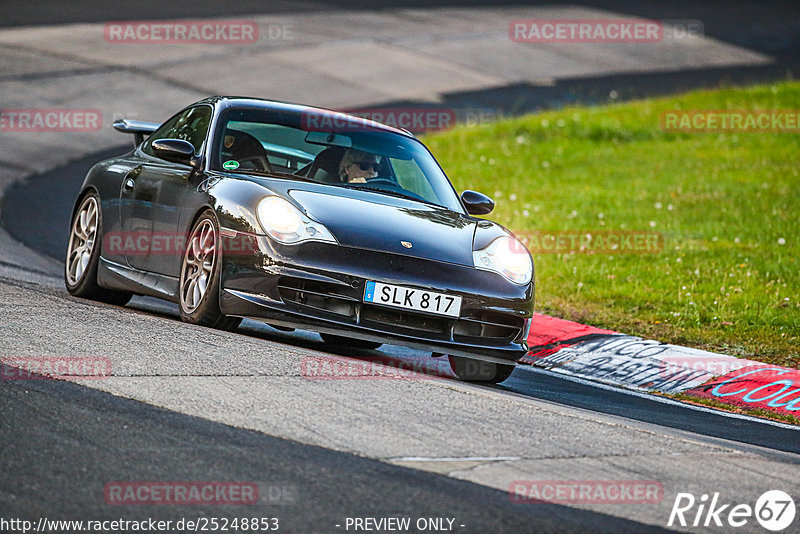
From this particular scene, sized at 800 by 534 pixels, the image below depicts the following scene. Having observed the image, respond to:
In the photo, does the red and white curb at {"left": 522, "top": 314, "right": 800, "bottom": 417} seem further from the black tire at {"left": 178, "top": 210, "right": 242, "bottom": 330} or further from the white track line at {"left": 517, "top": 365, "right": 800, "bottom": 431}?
the black tire at {"left": 178, "top": 210, "right": 242, "bottom": 330}

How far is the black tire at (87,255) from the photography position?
861cm

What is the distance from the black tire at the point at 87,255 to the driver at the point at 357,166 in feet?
6.02

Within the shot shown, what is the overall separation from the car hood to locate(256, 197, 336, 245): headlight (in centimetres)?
6

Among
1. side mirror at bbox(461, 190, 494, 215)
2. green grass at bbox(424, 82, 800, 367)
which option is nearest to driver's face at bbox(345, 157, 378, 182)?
side mirror at bbox(461, 190, 494, 215)

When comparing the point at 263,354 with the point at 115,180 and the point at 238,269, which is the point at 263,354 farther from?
the point at 115,180

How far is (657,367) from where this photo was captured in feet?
28.9

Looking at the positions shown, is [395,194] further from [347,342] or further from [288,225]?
[288,225]

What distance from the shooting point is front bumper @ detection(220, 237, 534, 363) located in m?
6.69

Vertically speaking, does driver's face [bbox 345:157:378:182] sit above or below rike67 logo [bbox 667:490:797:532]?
above

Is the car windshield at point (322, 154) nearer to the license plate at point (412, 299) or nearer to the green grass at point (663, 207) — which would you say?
the license plate at point (412, 299)

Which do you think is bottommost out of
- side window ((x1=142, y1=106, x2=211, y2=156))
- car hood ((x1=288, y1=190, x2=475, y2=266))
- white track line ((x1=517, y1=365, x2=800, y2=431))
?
white track line ((x1=517, y1=365, x2=800, y2=431))

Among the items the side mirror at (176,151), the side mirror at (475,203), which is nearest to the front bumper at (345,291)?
the side mirror at (176,151)

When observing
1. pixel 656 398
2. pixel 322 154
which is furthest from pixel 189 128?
pixel 656 398

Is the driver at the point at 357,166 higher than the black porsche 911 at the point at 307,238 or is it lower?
higher
